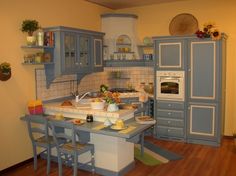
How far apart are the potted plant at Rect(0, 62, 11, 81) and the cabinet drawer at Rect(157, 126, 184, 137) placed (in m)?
2.94

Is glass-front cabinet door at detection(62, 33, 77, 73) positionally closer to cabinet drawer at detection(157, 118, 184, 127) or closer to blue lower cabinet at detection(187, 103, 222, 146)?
cabinet drawer at detection(157, 118, 184, 127)

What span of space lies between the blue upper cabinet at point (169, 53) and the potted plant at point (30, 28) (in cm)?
224

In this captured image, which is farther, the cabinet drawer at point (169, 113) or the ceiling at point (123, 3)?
the ceiling at point (123, 3)

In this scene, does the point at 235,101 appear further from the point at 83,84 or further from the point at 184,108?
the point at 83,84

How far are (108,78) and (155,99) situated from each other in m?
1.39

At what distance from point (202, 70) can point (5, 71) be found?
321cm

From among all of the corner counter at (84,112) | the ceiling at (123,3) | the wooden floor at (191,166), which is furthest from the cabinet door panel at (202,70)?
the corner counter at (84,112)

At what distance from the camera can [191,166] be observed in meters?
3.94

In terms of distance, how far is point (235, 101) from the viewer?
203 inches

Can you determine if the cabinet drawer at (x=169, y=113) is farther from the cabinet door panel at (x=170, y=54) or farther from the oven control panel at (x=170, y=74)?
the cabinet door panel at (x=170, y=54)

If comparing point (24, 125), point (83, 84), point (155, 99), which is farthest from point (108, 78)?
point (24, 125)

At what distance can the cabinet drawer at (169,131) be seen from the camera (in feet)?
16.4

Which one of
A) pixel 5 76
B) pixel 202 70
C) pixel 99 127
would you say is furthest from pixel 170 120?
pixel 5 76

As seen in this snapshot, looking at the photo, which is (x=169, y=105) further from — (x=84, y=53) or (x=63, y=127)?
(x=63, y=127)
